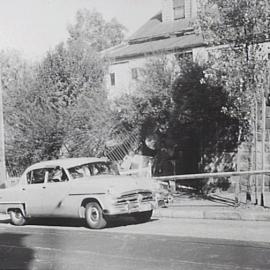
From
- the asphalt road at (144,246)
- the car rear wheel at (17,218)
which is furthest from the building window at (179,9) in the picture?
the asphalt road at (144,246)

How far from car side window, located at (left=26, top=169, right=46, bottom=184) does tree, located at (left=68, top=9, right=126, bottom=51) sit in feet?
37.3

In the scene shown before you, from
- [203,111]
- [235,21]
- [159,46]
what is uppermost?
[159,46]

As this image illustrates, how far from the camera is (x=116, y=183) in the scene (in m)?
10.9

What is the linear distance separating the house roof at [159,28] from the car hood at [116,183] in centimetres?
1253

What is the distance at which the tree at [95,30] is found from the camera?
Answer: 26198mm

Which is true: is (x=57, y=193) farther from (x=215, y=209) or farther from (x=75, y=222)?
(x=215, y=209)

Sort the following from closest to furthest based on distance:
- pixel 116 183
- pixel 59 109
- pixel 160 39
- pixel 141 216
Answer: pixel 116 183, pixel 141 216, pixel 59 109, pixel 160 39

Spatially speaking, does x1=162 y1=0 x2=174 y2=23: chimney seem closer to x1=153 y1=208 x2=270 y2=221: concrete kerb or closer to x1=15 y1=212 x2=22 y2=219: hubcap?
x1=153 y1=208 x2=270 y2=221: concrete kerb

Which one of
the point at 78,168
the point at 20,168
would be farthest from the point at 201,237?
the point at 20,168

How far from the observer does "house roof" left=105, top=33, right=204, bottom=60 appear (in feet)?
75.7

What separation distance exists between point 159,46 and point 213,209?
11.8 m

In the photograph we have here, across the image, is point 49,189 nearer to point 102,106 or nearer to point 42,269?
point 42,269

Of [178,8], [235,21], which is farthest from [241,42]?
[178,8]

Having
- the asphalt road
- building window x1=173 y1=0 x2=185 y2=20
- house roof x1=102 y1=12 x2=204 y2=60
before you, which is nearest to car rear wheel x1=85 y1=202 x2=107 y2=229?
the asphalt road
